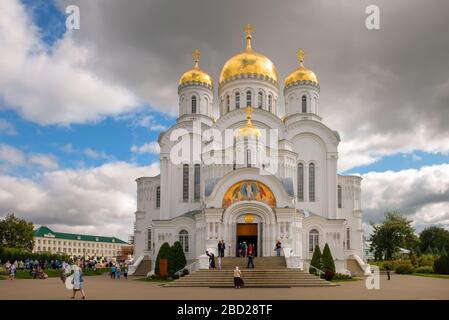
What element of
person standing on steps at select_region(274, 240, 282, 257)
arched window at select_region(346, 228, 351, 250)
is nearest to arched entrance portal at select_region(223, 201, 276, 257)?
person standing on steps at select_region(274, 240, 282, 257)

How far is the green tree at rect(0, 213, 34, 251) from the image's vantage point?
6225 cm

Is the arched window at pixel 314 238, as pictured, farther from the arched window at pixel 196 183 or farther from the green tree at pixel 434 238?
the green tree at pixel 434 238

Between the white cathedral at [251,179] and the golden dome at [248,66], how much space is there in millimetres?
87

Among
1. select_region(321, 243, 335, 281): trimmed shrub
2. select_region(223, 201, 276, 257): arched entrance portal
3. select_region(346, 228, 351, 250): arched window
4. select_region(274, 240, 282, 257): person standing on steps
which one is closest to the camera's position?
select_region(321, 243, 335, 281): trimmed shrub

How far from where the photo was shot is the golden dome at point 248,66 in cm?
4325

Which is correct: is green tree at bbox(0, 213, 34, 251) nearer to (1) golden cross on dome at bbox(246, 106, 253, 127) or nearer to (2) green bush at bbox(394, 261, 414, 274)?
(1) golden cross on dome at bbox(246, 106, 253, 127)

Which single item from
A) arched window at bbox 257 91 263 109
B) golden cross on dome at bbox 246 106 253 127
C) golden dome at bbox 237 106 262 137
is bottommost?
golden dome at bbox 237 106 262 137

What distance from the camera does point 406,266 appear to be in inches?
1629

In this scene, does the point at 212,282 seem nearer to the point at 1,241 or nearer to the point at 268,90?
the point at 268,90

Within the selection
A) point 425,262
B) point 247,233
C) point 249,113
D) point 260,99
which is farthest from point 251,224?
point 425,262

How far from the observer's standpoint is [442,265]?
37750mm

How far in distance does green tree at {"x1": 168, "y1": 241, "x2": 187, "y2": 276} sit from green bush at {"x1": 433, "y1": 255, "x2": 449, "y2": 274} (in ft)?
61.9

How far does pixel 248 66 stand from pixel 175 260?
1847 cm
